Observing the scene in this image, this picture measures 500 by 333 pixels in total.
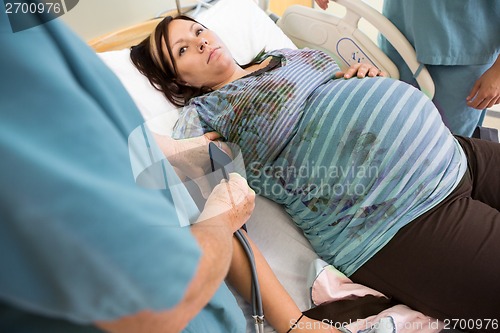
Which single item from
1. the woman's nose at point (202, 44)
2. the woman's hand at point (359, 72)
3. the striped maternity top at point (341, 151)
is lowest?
the striped maternity top at point (341, 151)

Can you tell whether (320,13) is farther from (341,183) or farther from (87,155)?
(87,155)

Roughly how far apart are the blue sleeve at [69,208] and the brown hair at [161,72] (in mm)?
1072

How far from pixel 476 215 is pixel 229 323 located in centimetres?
75

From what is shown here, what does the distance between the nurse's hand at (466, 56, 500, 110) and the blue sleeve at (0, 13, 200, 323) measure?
1329mm

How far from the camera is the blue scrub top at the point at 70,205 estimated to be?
0.94ft

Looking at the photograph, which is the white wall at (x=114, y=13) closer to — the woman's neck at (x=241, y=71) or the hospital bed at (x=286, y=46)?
the hospital bed at (x=286, y=46)

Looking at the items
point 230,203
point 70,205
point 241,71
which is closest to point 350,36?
point 241,71

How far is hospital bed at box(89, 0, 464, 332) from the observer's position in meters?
1.05

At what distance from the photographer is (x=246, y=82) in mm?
1327

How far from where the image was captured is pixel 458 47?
135 centimetres

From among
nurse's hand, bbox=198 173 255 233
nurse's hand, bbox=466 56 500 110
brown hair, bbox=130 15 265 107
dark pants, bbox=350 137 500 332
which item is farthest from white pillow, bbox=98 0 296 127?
nurse's hand, bbox=198 173 255 233

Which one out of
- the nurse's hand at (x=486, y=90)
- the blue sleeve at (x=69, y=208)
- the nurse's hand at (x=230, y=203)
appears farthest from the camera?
the nurse's hand at (x=486, y=90)

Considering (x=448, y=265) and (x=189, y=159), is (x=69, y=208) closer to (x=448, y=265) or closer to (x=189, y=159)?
(x=189, y=159)

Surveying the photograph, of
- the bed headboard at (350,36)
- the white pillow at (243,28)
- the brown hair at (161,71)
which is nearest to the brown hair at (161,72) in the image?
the brown hair at (161,71)
